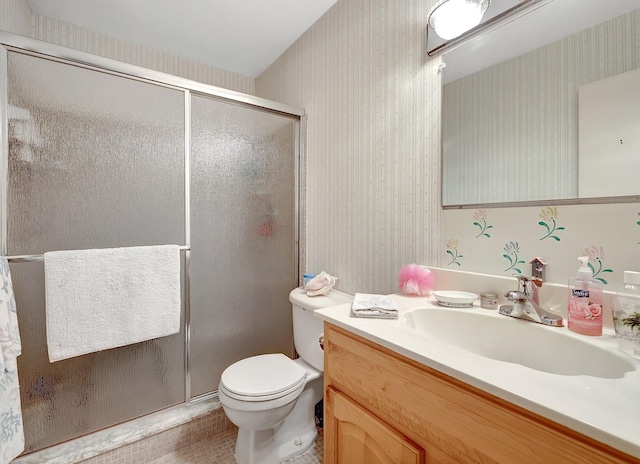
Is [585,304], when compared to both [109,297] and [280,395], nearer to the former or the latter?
[280,395]

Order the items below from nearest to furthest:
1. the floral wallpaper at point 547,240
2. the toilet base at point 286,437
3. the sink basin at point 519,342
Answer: the sink basin at point 519,342, the floral wallpaper at point 547,240, the toilet base at point 286,437

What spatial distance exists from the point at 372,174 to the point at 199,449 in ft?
5.21

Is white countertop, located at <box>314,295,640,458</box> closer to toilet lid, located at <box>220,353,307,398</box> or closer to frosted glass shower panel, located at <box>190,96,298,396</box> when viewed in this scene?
toilet lid, located at <box>220,353,307,398</box>

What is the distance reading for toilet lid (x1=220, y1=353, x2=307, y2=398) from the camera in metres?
1.17

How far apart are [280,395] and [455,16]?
159 cm

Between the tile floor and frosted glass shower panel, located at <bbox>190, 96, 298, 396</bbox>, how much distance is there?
9.7 inches

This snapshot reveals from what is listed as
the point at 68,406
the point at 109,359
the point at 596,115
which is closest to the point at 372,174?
the point at 596,115

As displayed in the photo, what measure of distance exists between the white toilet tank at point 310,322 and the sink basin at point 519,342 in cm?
54

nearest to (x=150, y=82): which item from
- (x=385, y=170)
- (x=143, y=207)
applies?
(x=143, y=207)

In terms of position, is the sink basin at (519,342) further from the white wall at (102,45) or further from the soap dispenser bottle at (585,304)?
the white wall at (102,45)

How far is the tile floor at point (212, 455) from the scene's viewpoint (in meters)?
1.33

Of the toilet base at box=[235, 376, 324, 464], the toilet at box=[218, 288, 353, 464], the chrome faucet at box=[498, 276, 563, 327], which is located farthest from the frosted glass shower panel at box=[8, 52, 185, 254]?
the chrome faucet at box=[498, 276, 563, 327]

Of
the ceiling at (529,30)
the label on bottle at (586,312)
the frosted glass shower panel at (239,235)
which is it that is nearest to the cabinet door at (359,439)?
the label on bottle at (586,312)

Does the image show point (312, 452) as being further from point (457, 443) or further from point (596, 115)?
point (596, 115)
